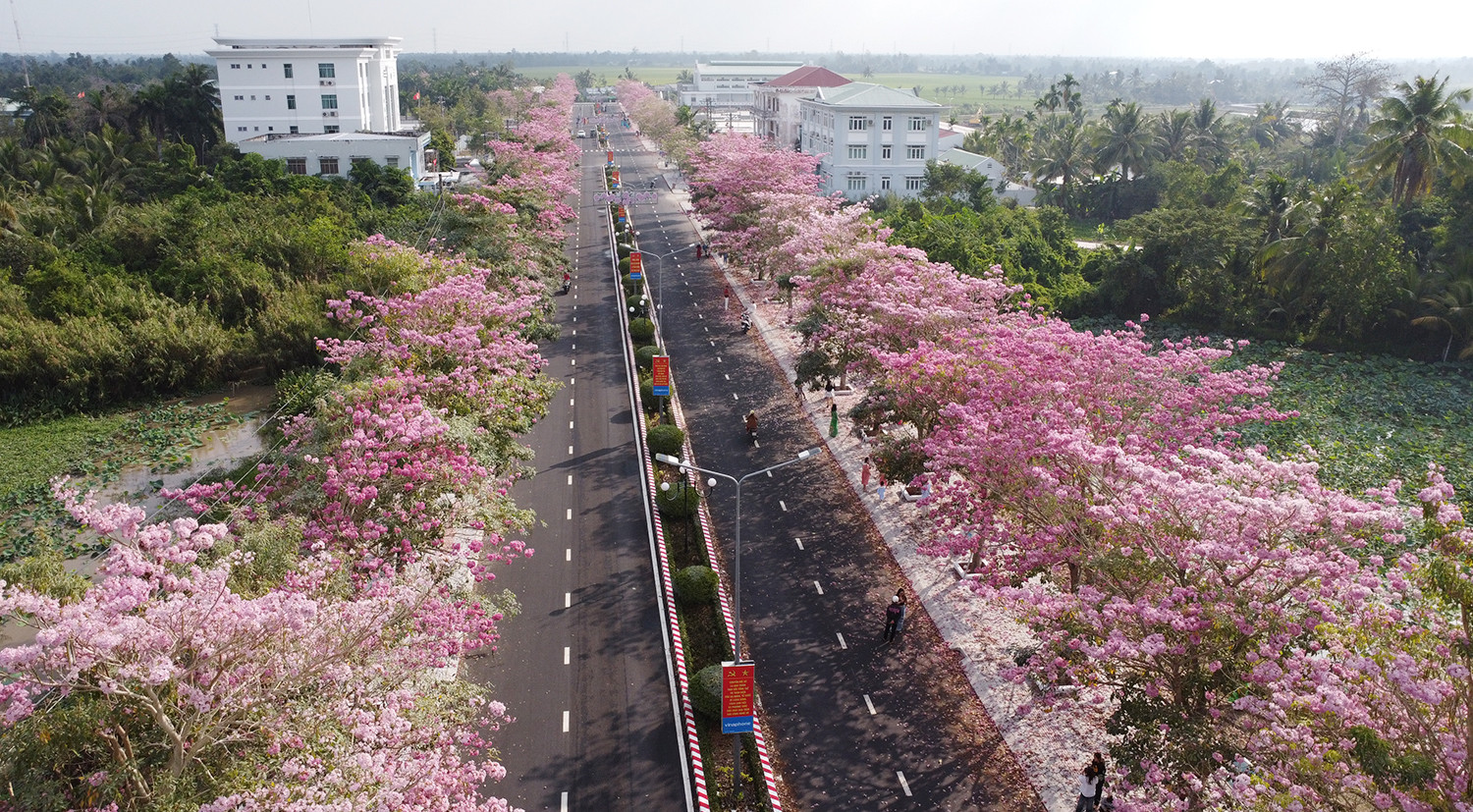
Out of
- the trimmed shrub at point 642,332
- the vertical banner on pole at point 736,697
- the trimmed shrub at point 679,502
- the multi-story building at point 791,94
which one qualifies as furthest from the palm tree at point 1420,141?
the multi-story building at point 791,94

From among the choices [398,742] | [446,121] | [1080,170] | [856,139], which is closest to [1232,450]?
[398,742]

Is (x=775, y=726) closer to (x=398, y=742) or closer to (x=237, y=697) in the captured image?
(x=398, y=742)

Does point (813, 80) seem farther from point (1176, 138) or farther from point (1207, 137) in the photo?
point (1207, 137)

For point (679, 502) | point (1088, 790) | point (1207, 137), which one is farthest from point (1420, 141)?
point (1088, 790)

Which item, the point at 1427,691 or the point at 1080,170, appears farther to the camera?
the point at 1080,170

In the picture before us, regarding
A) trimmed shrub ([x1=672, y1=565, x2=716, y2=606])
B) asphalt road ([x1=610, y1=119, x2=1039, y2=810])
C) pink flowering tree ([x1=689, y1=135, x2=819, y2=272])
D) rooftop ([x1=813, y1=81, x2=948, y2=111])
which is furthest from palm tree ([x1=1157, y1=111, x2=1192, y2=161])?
trimmed shrub ([x1=672, y1=565, x2=716, y2=606])

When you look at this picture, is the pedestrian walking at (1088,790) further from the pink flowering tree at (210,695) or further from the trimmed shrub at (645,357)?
the trimmed shrub at (645,357)
